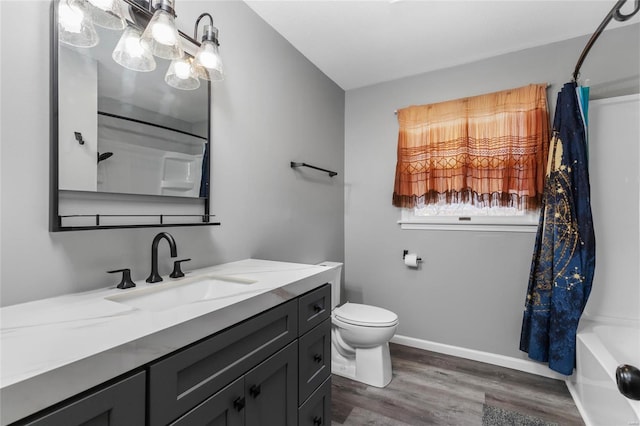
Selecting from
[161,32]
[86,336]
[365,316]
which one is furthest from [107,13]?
[365,316]

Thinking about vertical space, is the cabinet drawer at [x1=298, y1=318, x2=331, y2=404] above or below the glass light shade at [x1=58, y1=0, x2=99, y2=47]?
Answer: below

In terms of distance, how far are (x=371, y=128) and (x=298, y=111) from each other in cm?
88

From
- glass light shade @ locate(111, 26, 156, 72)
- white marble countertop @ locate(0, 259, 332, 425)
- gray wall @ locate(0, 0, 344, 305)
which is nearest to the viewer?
white marble countertop @ locate(0, 259, 332, 425)

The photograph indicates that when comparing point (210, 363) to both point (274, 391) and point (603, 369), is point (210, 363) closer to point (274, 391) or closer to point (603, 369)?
point (274, 391)

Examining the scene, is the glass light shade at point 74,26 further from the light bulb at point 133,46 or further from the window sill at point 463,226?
the window sill at point 463,226

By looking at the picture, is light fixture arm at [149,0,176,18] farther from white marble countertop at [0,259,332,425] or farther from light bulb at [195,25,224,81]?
white marble countertop at [0,259,332,425]

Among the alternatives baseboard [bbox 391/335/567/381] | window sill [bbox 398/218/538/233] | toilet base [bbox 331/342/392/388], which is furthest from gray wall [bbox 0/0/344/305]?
baseboard [bbox 391/335/567/381]

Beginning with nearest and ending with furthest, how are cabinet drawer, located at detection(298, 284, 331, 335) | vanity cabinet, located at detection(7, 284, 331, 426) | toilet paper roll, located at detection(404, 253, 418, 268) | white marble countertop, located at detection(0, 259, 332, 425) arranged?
white marble countertop, located at detection(0, 259, 332, 425) < vanity cabinet, located at detection(7, 284, 331, 426) < cabinet drawer, located at detection(298, 284, 331, 335) < toilet paper roll, located at detection(404, 253, 418, 268)

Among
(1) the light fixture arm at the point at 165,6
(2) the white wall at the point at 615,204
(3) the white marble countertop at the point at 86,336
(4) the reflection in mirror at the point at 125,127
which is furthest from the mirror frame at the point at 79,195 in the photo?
(2) the white wall at the point at 615,204

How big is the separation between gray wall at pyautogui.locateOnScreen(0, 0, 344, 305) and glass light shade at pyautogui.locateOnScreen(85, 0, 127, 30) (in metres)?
0.13

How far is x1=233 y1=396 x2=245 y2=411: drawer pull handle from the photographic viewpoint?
972 millimetres

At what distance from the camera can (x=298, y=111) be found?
7.79ft

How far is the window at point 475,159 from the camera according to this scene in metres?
2.28

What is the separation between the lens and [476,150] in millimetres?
2471
